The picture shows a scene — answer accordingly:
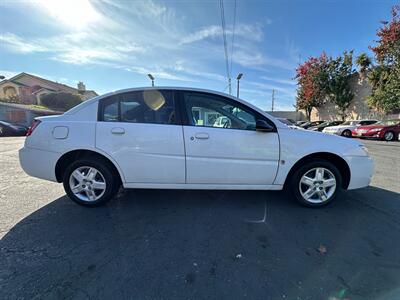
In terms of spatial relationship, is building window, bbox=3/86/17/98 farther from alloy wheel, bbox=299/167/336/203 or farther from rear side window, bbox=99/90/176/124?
alloy wheel, bbox=299/167/336/203

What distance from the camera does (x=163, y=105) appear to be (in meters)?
2.98

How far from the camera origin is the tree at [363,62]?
21359mm

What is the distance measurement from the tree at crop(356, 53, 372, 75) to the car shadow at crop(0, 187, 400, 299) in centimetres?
2471

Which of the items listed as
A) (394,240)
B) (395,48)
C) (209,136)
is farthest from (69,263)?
(395,48)

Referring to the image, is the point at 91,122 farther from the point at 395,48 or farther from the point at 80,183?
the point at 395,48

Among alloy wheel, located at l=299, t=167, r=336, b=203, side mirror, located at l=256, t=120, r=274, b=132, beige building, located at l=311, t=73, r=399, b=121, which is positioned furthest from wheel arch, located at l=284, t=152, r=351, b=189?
beige building, located at l=311, t=73, r=399, b=121

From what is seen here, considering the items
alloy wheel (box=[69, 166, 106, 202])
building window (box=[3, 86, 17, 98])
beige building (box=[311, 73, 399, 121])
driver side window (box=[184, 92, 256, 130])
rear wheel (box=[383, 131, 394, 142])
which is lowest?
alloy wheel (box=[69, 166, 106, 202])

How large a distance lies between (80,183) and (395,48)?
23.7m

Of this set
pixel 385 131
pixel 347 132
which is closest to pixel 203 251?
pixel 385 131

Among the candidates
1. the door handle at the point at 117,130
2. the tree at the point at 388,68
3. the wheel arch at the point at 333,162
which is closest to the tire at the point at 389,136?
the tree at the point at 388,68

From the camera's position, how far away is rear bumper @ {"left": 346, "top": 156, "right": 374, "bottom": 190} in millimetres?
3074

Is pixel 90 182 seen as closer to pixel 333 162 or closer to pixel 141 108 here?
pixel 141 108

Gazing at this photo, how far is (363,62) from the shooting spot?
21.7m

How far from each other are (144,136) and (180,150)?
20.5 inches
